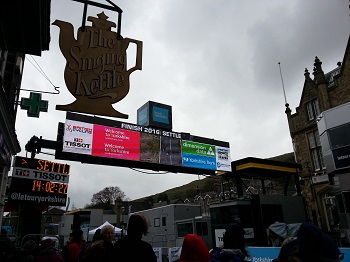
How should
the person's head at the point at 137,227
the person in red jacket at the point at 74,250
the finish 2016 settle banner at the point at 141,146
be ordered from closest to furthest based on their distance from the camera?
the person's head at the point at 137,227 < the person in red jacket at the point at 74,250 < the finish 2016 settle banner at the point at 141,146

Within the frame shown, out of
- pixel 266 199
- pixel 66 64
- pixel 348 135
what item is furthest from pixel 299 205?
pixel 66 64

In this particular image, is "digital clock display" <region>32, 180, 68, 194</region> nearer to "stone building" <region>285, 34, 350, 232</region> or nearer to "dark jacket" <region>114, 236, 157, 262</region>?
"dark jacket" <region>114, 236, 157, 262</region>

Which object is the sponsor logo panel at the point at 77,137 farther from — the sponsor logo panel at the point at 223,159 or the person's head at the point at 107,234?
the person's head at the point at 107,234

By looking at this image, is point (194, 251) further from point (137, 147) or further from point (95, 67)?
point (137, 147)

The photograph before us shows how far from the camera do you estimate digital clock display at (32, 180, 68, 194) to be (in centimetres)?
1247

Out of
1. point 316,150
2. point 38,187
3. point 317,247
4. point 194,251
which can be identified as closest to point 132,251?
point 194,251

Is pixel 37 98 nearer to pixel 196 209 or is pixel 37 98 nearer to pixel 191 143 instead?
pixel 191 143

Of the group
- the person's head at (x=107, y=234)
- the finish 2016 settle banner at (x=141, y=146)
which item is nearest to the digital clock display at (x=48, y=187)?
the finish 2016 settle banner at (x=141, y=146)

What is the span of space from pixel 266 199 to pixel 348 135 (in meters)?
5.52

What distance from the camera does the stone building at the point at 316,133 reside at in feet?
77.8

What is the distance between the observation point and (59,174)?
525 inches

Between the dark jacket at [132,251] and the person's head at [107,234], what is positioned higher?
the person's head at [107,234]

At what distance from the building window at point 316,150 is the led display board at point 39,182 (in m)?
20.8

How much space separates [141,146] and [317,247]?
14.8m
